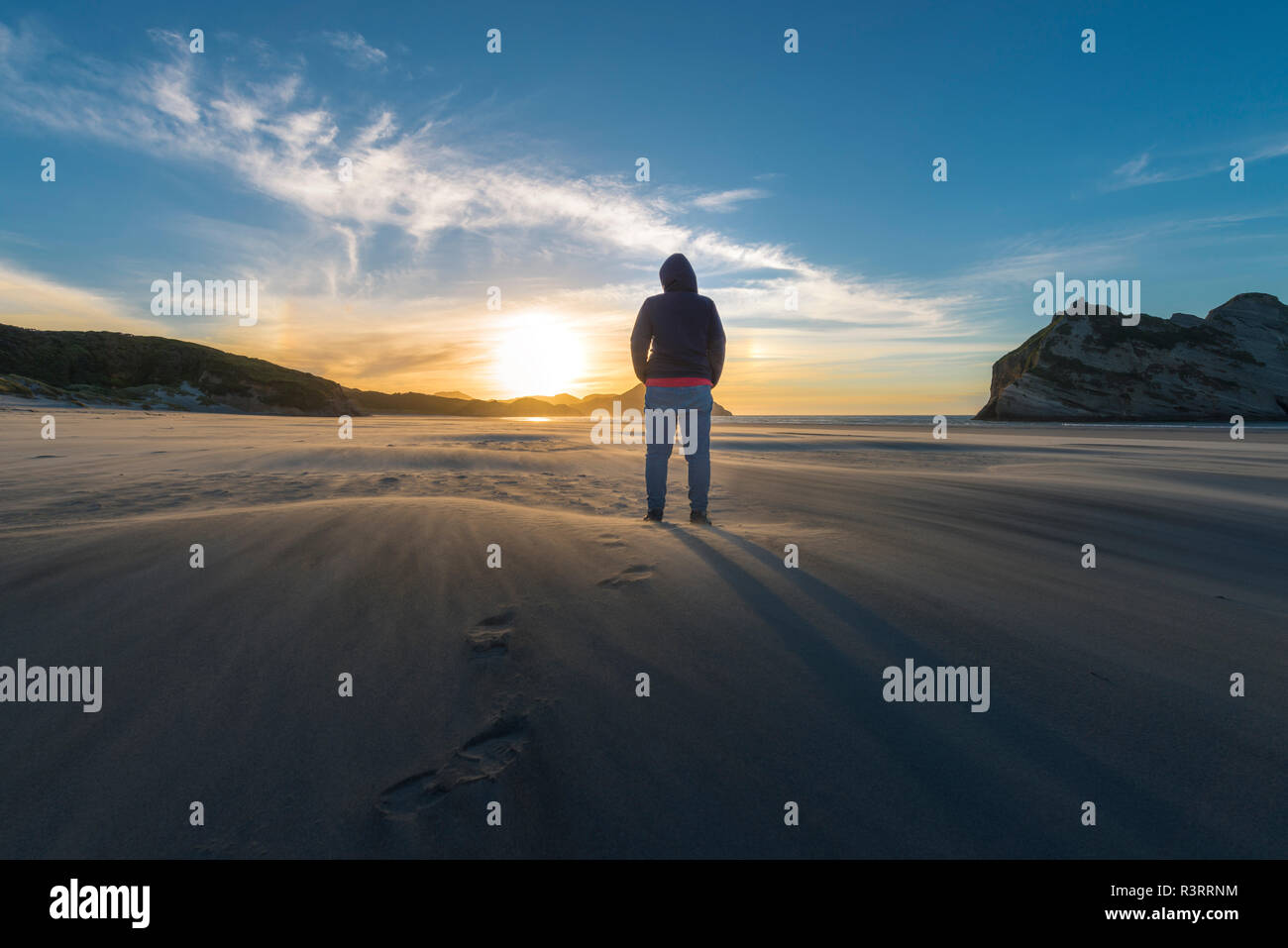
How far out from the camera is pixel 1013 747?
5.63ft

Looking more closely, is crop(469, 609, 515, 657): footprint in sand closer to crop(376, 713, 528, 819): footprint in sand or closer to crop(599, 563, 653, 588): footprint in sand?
crop(376, 713, 528, 819): footprint in sand

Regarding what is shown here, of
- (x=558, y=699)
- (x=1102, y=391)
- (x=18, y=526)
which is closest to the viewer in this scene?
(x=558, y=699)

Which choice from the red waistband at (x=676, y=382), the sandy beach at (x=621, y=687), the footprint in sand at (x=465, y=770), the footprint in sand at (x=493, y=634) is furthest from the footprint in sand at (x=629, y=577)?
the red waistband at (x=676, y=382)

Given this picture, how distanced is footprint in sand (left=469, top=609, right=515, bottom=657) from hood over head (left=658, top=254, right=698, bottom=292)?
393cm

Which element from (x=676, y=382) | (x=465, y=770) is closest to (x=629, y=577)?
(x=465, y=770)

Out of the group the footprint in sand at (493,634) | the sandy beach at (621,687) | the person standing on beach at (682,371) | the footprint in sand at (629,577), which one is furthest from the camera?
the person standing on beach at (682,371)

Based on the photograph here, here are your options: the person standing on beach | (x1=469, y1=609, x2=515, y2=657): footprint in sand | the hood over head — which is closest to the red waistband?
the person standing on beach

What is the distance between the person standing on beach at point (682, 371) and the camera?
17.1 ft

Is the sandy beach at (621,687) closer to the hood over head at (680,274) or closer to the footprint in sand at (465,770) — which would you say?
the footprint in sand at (465,770)

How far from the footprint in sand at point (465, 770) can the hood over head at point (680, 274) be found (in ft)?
15.0

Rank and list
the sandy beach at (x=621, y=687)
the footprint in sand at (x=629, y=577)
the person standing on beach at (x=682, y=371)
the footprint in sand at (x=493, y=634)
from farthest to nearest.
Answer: the person standing on beach at (x=682, y=371) → the footprint in sand at (x=629, y=577) → the footprint in sand at (x=493, y=634) → the sandy beach at (x=621, y=687)
